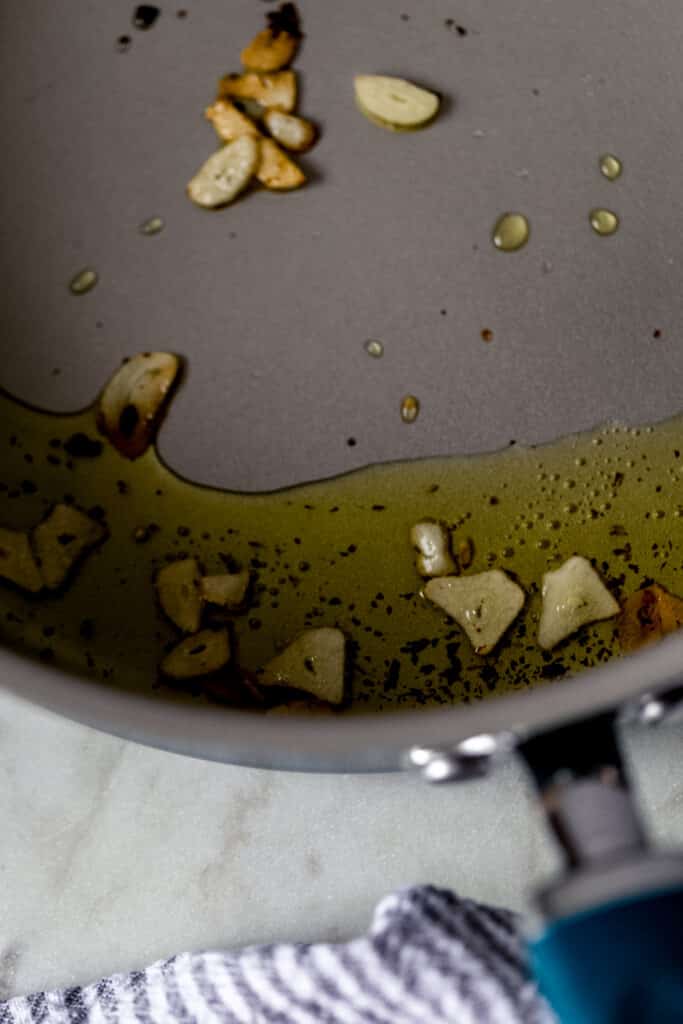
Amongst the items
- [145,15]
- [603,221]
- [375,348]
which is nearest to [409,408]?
[375,348]

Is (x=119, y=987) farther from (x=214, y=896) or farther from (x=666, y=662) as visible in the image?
(x=666, y=662)

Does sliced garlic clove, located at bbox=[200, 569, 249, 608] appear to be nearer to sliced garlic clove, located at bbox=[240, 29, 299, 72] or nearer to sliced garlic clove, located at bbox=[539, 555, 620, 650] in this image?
sliced garlic clove, located at bbox=[539, 555, 620, 650]

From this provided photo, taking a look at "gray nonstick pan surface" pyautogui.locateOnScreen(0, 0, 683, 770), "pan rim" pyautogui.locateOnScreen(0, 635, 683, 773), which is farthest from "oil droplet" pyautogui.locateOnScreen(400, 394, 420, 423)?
"pan rim" pyautogui.locateOnScreen(0, 635, 683, 773)

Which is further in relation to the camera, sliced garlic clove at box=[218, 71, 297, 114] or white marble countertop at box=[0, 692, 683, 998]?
sliced garlic clove at box=[218, 71, 297, 114]

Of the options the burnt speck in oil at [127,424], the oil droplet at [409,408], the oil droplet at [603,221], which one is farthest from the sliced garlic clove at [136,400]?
the oil droplet at [603,221]

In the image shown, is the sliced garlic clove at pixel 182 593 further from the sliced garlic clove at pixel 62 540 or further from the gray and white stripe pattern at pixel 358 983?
the gray and white stripe pattern at pixel 358 983

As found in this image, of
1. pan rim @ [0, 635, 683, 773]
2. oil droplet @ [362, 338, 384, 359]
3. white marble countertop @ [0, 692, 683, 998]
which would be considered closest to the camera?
pan rim @ [0, 635, 683, 773]
